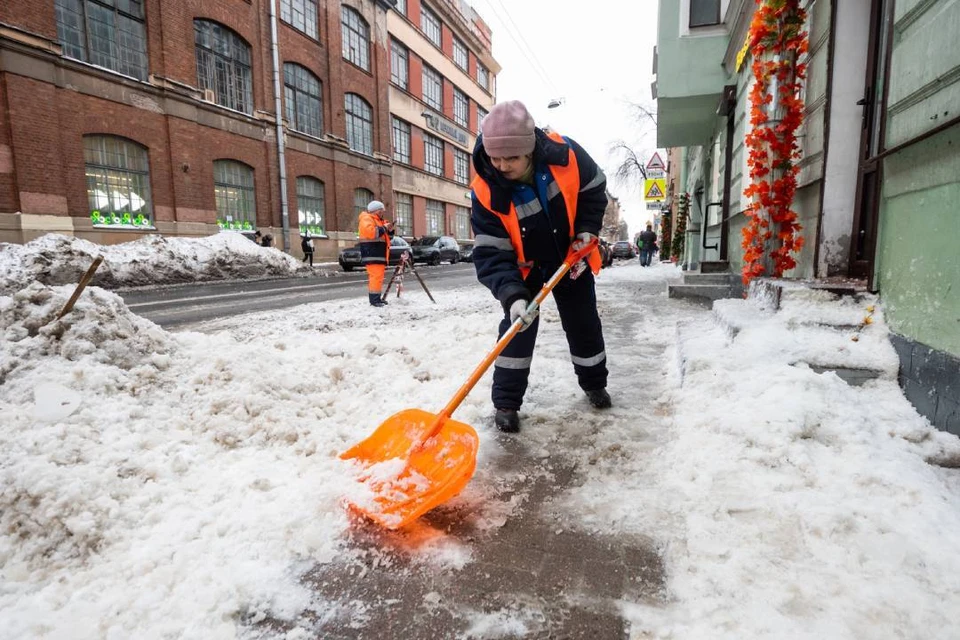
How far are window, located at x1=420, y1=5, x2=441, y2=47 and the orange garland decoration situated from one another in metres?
32.6

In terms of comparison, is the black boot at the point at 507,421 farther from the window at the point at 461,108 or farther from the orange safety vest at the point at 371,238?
the window at the point at 461,108

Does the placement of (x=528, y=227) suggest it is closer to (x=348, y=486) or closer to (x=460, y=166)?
(x=348, y=486)

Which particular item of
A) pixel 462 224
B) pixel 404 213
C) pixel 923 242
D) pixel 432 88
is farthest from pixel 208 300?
pixel 462 224

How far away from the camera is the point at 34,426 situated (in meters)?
2.18

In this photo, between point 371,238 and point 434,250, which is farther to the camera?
point 434,250

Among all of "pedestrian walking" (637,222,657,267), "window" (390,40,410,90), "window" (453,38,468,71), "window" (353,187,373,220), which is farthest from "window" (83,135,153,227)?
"window" (453,38,468,71)

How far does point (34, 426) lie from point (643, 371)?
3.53 metres

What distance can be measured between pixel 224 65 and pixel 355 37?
9.62m

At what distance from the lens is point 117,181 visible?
1547cm

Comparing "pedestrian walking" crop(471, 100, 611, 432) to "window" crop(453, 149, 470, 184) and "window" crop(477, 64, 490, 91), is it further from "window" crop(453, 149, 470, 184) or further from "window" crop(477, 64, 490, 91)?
"window" crop(477, 64, 490, 91)

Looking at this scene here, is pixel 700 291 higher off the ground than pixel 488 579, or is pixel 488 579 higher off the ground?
pixel 700 291

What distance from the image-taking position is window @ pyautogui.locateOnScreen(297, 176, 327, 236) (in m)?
22.9

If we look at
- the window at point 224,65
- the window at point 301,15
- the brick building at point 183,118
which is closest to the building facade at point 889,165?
the brick building at point 183,118

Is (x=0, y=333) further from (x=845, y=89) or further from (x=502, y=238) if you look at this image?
(x=845, y=89)
